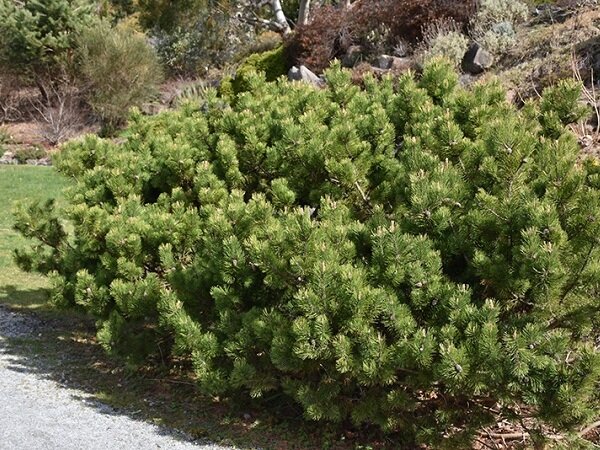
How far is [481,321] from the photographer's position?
4180 millimetres

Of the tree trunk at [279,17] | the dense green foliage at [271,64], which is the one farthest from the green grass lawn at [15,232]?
the tree trunk at [279,17]

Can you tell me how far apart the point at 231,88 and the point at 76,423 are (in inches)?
511

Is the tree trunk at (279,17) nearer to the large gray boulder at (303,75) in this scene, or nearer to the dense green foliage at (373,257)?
the large gray boulder at (303,75)

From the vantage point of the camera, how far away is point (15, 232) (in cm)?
931

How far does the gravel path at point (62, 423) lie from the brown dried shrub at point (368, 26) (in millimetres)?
11742

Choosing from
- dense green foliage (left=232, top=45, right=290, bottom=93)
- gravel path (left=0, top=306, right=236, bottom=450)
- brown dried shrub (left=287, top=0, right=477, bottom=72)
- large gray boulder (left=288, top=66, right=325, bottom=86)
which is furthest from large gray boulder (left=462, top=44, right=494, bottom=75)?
gravel path (left=0, top=306, right=236, bottom=450)

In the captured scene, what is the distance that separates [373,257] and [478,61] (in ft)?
31.5

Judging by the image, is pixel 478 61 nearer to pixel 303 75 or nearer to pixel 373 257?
pixel 303 75

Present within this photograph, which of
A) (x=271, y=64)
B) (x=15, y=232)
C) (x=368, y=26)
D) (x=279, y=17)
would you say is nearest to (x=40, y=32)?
(x=279, y=17)

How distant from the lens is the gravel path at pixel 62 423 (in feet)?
15.7

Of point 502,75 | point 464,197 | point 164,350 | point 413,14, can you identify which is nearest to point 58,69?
point 413,14

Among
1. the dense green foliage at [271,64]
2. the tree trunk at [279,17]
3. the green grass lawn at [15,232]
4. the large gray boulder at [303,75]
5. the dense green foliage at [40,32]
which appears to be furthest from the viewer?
the dense green foliage at [40,32]

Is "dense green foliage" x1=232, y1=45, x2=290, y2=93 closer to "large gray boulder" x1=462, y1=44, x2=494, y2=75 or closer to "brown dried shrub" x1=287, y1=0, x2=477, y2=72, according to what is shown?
"brown dried shrub" x1=287, y1=0, x2=477, y2=72

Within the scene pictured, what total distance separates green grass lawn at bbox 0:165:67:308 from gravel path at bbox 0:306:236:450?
1.89 meters
